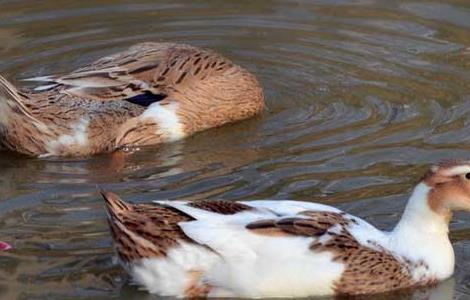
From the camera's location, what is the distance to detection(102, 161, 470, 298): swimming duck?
26.1 feet

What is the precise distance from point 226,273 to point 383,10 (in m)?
5.87

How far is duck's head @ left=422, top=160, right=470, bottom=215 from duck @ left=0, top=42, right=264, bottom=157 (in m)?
3.02

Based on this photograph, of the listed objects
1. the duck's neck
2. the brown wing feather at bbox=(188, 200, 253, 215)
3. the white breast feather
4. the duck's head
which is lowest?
the white breast feather

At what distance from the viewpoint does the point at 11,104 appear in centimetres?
1042

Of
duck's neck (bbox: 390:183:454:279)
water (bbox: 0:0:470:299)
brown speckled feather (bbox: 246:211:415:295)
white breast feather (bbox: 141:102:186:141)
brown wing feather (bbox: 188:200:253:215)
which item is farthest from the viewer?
white breast feather (bbox: 141:102:186:141)

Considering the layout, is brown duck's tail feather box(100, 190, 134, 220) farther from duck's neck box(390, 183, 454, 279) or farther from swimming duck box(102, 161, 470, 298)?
duck's neck box(390, 183, 454, 279)

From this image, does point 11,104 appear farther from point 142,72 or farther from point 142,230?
point 142,230

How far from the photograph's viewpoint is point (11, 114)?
34.3 ft

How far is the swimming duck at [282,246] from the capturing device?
794cm

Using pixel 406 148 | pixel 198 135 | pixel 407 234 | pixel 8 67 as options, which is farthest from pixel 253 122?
pixel 407 234

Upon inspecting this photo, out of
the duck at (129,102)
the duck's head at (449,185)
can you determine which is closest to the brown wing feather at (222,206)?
the duck's head at (449,185)

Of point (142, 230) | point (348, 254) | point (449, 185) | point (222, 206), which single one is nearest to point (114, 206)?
point (142, 230)

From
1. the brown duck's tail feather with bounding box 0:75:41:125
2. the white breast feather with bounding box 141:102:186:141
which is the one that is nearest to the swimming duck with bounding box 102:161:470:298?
the brown duck's tail feather with bounding box 0:75:41:125

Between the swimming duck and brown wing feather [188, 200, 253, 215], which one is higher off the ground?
brown wing feather [188, 200, 253, 215]
